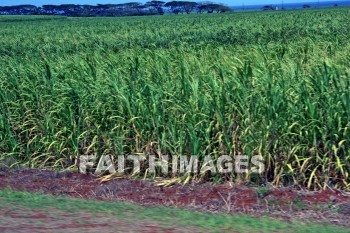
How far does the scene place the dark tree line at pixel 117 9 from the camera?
101 m

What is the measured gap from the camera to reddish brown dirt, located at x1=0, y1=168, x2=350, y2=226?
676cm

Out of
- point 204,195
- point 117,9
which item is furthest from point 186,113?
point 117,9

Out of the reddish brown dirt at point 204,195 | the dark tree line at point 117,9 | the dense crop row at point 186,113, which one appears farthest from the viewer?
the dark tree line at point 117,9

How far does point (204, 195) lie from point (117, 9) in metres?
96.2

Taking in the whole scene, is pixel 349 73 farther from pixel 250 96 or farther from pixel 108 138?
pixel 108 138

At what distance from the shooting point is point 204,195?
7.42 meters

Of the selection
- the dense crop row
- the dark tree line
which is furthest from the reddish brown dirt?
the dark tree line

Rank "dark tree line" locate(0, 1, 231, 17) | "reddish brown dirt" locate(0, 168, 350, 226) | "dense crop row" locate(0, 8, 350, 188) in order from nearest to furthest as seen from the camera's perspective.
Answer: "reddish brown dirt" locate(0, 168, 350, 226)
"dense crop row" locate(0, 8, 350, 188)
"dark tree line" locate(0, 1, 231, 17)

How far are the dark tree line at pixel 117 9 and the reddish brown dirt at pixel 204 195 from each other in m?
92.4

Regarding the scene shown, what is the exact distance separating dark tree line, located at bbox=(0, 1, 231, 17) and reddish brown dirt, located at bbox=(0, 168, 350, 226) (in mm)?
92359

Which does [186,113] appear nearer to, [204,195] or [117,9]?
[204,195]

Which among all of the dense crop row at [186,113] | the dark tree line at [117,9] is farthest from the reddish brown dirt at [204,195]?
the dark tree line at [117,9]

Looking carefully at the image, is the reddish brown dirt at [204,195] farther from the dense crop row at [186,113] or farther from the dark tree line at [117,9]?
the dark tree line at [117,9]

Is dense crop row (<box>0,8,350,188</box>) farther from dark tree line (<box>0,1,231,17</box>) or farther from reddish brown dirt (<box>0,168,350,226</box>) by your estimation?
dark tree line (<box>0,1,231,17</box>)
